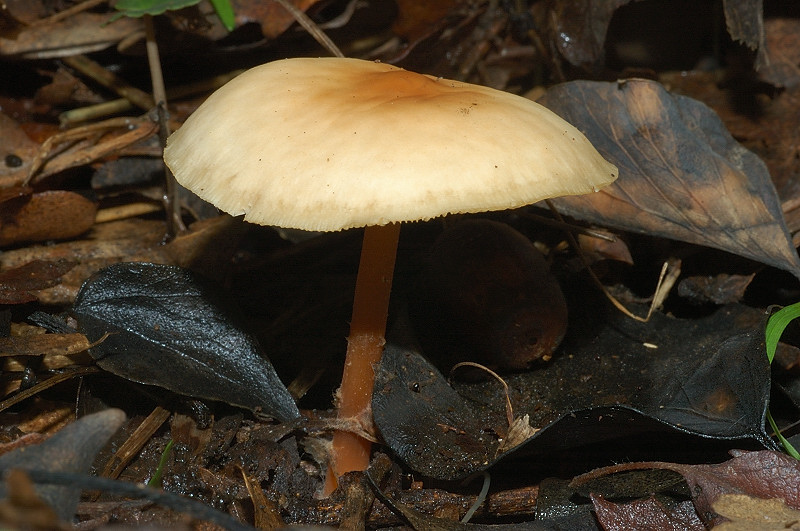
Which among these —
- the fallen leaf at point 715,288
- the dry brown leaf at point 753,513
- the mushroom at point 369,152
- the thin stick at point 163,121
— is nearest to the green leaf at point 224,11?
the thin stick at point 163,121

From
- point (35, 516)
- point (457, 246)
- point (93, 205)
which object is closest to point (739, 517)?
point (457, 246)

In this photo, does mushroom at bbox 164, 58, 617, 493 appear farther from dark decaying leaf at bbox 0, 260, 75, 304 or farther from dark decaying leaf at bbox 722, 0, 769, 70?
dark decaying leaf at bbox 722, 0, 769, 70

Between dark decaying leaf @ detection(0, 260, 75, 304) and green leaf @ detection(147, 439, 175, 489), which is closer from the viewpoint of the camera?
green leaf @ detection(147, 439, 175, 489)

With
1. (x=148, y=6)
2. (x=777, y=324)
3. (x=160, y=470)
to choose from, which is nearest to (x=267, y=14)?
(x=148, y=6)

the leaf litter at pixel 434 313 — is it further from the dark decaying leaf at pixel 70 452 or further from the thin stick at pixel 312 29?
the thin stick at pixel 312 29

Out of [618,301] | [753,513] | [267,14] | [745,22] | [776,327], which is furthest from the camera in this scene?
[267,14]

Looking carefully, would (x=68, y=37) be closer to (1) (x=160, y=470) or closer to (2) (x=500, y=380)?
(1) (x=160, y=470)

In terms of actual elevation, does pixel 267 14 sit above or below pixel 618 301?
above

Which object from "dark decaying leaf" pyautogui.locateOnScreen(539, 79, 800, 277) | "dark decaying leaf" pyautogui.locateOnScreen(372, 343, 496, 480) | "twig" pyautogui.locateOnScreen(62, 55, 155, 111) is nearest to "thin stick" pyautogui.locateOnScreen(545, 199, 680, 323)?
"dark decaying leaf" pyautogui.locateOnScreen(539, 79, 800, 277)
